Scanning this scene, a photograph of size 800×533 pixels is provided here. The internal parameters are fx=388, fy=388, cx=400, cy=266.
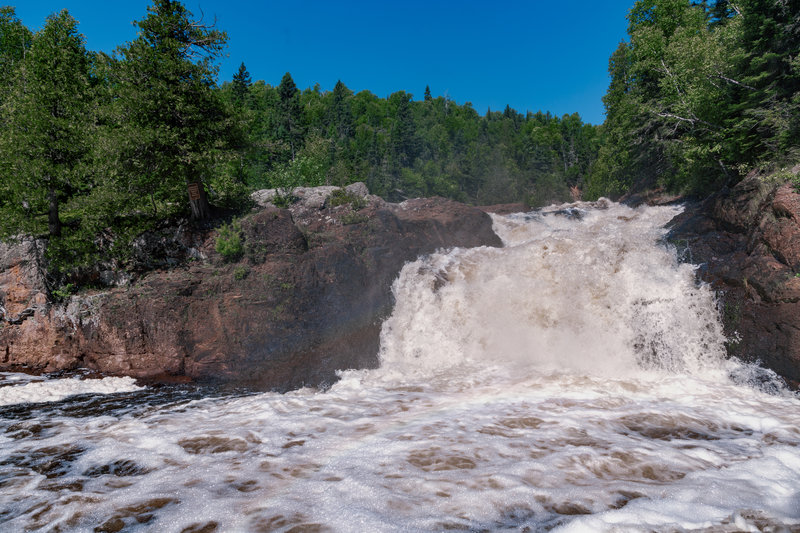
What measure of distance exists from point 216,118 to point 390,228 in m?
7.03

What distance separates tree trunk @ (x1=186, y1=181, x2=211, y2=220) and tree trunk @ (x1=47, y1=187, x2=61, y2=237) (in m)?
3.98

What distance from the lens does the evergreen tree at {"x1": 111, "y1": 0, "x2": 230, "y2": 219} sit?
38.7ft

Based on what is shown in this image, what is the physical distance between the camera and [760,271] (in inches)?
339

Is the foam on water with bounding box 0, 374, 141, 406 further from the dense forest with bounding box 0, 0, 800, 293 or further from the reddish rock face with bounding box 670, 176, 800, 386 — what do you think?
the reddish rock face with bounding box 670, 176, 800, 386

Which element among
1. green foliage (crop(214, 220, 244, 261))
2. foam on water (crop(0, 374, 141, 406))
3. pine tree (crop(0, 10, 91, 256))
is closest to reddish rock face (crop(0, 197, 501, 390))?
green foliage (crop(214, 220, 244, 261))

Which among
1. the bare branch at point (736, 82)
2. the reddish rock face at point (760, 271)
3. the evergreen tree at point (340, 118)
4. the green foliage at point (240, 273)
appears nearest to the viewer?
the reddish rock face at point (760, 271)

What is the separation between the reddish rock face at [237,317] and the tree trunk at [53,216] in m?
1.18

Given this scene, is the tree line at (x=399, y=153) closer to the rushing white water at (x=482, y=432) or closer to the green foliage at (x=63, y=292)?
the green foliage at (x=63, y=292)

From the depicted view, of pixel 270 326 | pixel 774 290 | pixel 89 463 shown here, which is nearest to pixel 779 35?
pixel 774 290

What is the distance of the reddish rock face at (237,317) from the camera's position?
33.6ft

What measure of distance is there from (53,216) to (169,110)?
5141 mm

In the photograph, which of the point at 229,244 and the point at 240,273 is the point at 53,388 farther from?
the point at 229,244

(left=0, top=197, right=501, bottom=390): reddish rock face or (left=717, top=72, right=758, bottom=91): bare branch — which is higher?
(left=717, top=72, right=758, bottom=91): bare branch

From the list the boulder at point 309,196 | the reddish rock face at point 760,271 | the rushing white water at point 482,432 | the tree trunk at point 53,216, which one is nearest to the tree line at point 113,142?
the tree trunk at point 53,216
